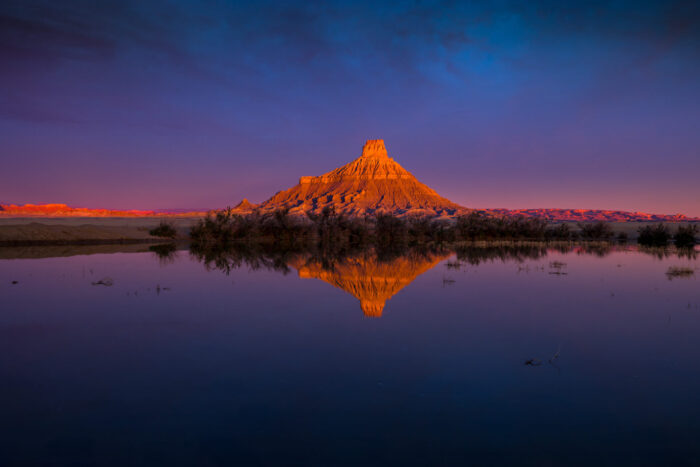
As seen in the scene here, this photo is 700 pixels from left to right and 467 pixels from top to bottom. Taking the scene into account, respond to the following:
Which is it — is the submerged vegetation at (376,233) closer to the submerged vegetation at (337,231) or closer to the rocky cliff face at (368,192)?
the submerged vegetation at (337,231)

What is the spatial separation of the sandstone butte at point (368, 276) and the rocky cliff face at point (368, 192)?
100 meters

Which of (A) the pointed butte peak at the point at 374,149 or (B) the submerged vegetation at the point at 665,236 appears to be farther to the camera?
(A) the pointed butte peak at the point at 374,149

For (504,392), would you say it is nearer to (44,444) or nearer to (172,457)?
(172,457)

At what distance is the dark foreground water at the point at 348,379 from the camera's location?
4.02m

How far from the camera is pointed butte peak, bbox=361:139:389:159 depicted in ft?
614

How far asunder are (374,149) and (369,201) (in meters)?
56.1

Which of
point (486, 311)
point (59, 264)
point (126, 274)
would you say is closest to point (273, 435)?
point (486, 311)

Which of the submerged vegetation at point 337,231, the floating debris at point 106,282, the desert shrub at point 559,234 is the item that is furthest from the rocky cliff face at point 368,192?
the floating debris at point 106,282

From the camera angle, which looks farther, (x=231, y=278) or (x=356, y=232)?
(x=356, y=232)

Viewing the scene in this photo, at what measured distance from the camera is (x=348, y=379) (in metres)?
5.63

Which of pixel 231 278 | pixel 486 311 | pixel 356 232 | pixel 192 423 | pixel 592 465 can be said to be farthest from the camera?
pixel 356 232

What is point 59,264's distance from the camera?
63.4 ft

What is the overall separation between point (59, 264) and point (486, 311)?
18.4 metres

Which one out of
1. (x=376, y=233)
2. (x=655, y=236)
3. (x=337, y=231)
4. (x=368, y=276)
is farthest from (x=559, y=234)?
(x=368, y=276)
